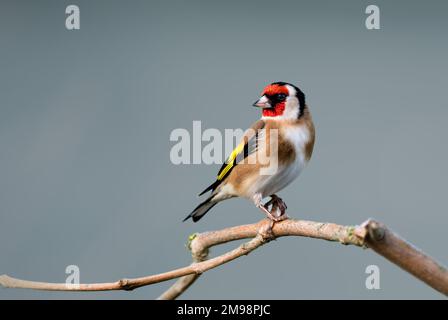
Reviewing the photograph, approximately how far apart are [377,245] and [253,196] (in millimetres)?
811

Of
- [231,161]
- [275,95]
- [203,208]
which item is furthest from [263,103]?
[203,208]

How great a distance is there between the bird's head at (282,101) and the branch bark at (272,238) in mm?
378

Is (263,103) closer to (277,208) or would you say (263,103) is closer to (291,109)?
(291,109)

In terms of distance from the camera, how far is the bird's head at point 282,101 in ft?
5.20

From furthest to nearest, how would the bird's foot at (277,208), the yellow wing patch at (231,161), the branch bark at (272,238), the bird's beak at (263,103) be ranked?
the yellow wing patch at (231,161), the bird's beak at (263,103), the bird's foot at (277,208), the branch bark at (272,238)

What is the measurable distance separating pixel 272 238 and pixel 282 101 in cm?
52

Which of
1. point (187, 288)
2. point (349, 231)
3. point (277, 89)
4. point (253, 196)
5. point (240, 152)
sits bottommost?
point (187, 288)

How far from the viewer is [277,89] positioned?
1581mm

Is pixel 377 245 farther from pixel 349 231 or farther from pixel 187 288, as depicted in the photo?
pixel 187 288

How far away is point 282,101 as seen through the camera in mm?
1608

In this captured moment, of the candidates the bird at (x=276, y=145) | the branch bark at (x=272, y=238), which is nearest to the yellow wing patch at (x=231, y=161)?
the bird at (x=276, y=145)

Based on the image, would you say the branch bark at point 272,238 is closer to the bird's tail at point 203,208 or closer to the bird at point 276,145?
the bird at point 276,145

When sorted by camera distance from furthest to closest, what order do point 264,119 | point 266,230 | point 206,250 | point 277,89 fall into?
point 264,119
point 277,89
point 206,250
point 266,230

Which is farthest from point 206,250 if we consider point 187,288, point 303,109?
point 303,109
